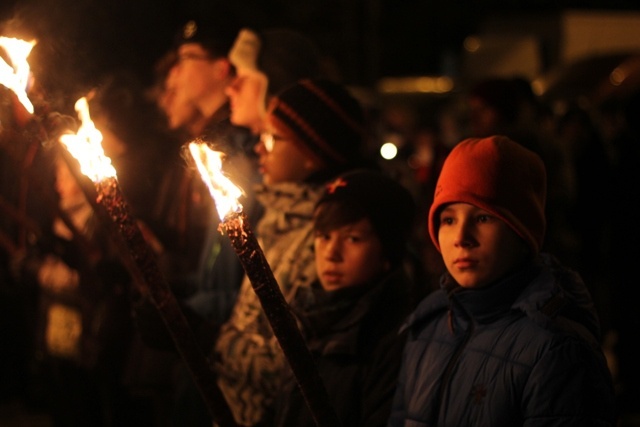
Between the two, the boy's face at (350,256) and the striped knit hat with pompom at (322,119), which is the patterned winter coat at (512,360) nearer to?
the boy's face at (350,256)

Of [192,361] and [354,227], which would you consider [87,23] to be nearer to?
[354,227]

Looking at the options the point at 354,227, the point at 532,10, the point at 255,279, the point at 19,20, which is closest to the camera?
the point at 255,279

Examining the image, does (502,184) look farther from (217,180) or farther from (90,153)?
(90,153)

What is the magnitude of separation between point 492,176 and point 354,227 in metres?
0.87

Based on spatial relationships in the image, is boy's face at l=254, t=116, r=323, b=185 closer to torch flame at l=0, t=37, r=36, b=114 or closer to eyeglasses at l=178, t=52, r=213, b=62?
torch flame at l=0, t=37, r=36, b=114

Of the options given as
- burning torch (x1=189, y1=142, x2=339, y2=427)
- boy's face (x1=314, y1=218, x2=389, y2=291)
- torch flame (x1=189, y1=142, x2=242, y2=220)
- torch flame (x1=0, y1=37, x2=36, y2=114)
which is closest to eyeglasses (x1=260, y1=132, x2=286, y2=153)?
boy's face (x1=314, y1=218, x2=389, y2=291)

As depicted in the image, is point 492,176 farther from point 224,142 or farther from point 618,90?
point 618,90

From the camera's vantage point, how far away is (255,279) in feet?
8.67

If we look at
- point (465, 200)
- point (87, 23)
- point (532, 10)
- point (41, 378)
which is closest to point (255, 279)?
point (465, 200)

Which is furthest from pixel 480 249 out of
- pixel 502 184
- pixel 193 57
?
pixel 193 57

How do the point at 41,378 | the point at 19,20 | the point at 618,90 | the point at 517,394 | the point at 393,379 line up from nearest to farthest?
the point at 517,394 → the point at 393,379 → the point at 19,20 → the point at 41,378 → the point at 618,90

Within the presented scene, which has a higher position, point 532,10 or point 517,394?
point 532,10

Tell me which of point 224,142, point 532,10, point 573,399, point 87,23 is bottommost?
point 573,399

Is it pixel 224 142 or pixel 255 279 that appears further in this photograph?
pixel 224 142
